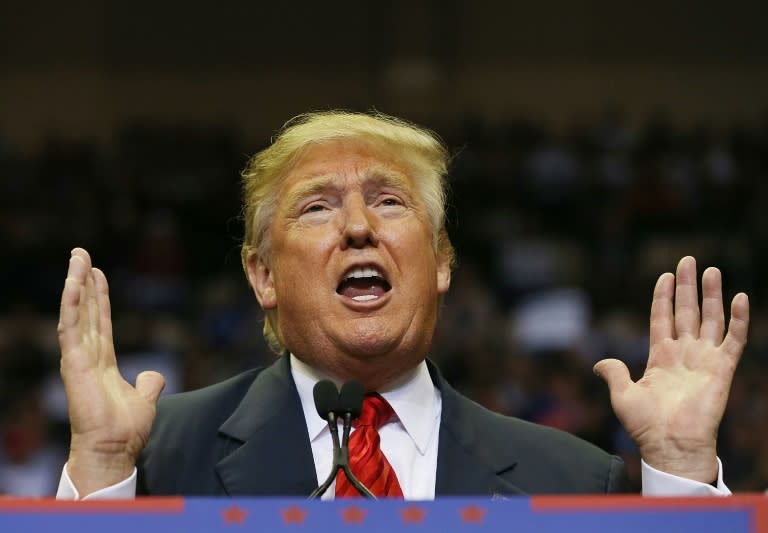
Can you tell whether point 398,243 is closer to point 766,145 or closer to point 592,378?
point 592,378

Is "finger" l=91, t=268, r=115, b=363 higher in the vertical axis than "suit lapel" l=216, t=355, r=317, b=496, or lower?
higher

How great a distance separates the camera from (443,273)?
2625 millimetres

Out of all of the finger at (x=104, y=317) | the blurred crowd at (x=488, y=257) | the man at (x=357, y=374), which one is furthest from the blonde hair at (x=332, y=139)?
the blurred crowd at (x=488, y=257)

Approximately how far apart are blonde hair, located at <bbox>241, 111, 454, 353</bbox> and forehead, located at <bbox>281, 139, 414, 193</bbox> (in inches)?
0.5

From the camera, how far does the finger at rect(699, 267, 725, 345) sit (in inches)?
89.2

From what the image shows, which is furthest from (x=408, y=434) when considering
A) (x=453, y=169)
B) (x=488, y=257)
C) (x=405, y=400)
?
(x=453, y=169)

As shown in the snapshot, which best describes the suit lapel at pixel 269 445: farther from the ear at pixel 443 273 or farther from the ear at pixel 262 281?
the ear at pixel 443 273

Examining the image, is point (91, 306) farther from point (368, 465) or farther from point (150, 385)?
point (368, 465)

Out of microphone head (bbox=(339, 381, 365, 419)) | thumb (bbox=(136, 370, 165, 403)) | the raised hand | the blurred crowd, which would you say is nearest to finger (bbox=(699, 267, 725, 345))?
the raised hand

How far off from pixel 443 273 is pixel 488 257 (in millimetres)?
5255

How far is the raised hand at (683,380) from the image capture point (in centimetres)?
216

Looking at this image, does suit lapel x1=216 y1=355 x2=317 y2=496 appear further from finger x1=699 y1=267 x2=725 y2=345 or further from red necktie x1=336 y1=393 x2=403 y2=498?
finger x1=699 y1=267 x2=725 y2=345

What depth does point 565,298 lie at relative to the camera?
7.32 m

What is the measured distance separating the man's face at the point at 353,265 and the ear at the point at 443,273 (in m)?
0.10
